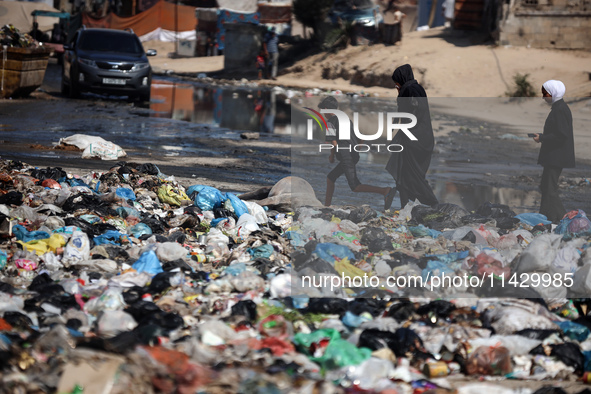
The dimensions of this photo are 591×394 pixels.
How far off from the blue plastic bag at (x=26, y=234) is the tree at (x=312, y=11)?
2602 cm

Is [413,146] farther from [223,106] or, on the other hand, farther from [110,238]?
[223,106]

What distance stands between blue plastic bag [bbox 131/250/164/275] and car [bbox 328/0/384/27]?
82.5ft

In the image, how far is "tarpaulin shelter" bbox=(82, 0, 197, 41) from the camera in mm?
40062

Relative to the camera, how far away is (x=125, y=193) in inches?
281

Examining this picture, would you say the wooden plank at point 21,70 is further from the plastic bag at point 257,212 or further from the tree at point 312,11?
the tree at point 312,11

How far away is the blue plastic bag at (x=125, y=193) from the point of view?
23.2 feet

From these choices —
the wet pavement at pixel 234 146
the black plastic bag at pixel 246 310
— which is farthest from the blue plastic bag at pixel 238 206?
the black plastic bag at pixel 246 310

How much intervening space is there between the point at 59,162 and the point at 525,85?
14075 mm

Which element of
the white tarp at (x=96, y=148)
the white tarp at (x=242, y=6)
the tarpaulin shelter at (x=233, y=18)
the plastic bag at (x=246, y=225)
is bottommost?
the white tarp at (x=96, y=148)

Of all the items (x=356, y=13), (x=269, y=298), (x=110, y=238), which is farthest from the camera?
(x=356, y=13)

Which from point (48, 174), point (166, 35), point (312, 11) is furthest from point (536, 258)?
point (166, 35)

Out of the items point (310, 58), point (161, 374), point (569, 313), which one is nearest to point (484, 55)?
point (310, 58)

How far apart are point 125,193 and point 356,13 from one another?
80.1ft

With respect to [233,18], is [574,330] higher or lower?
lower
